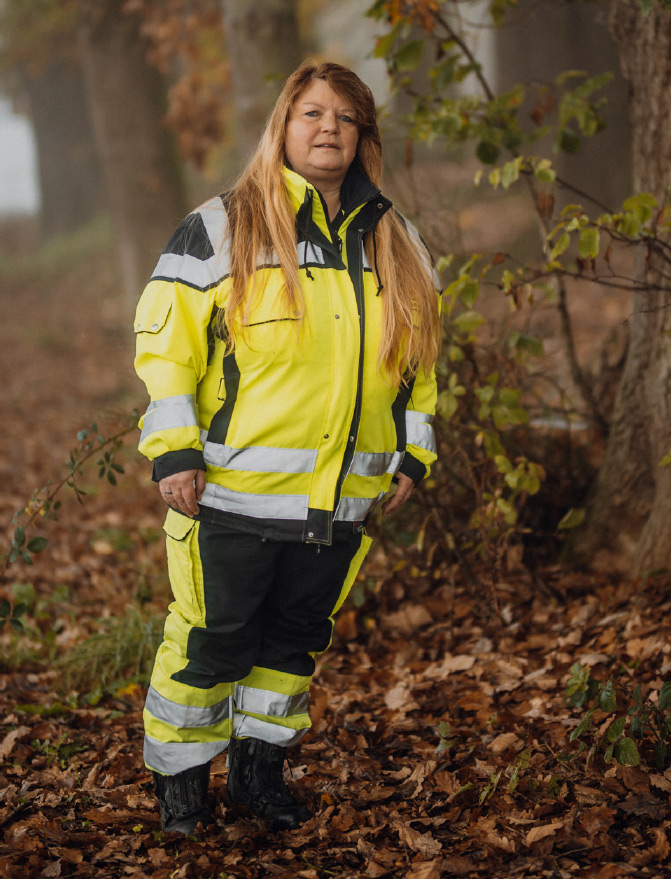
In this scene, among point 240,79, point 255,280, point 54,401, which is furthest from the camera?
point 54,401

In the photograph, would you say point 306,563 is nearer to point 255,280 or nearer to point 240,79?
point 255,280

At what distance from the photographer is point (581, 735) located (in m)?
2.97

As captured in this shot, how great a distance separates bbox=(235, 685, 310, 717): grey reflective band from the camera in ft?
9.39

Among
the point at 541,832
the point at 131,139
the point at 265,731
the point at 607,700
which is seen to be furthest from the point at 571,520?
the point at 131,139

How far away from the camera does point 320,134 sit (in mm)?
2551

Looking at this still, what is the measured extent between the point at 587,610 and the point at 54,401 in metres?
8.16

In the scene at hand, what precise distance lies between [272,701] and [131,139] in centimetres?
913

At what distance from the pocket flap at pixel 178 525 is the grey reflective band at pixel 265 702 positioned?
0.64 meters

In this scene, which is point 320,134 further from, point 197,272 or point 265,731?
point 265,731

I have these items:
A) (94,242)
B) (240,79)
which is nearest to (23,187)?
→ (94,242)

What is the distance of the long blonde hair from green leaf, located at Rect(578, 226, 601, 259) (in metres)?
0.72

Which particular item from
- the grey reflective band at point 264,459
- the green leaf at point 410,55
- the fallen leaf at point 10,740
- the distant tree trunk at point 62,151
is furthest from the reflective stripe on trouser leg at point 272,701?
the distant tree trunk at point 62,151

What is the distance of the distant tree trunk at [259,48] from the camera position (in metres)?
6.19

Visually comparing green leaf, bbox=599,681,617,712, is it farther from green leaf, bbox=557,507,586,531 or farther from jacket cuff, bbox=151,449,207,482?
jacket cuff, bbox=151,449,207,482
